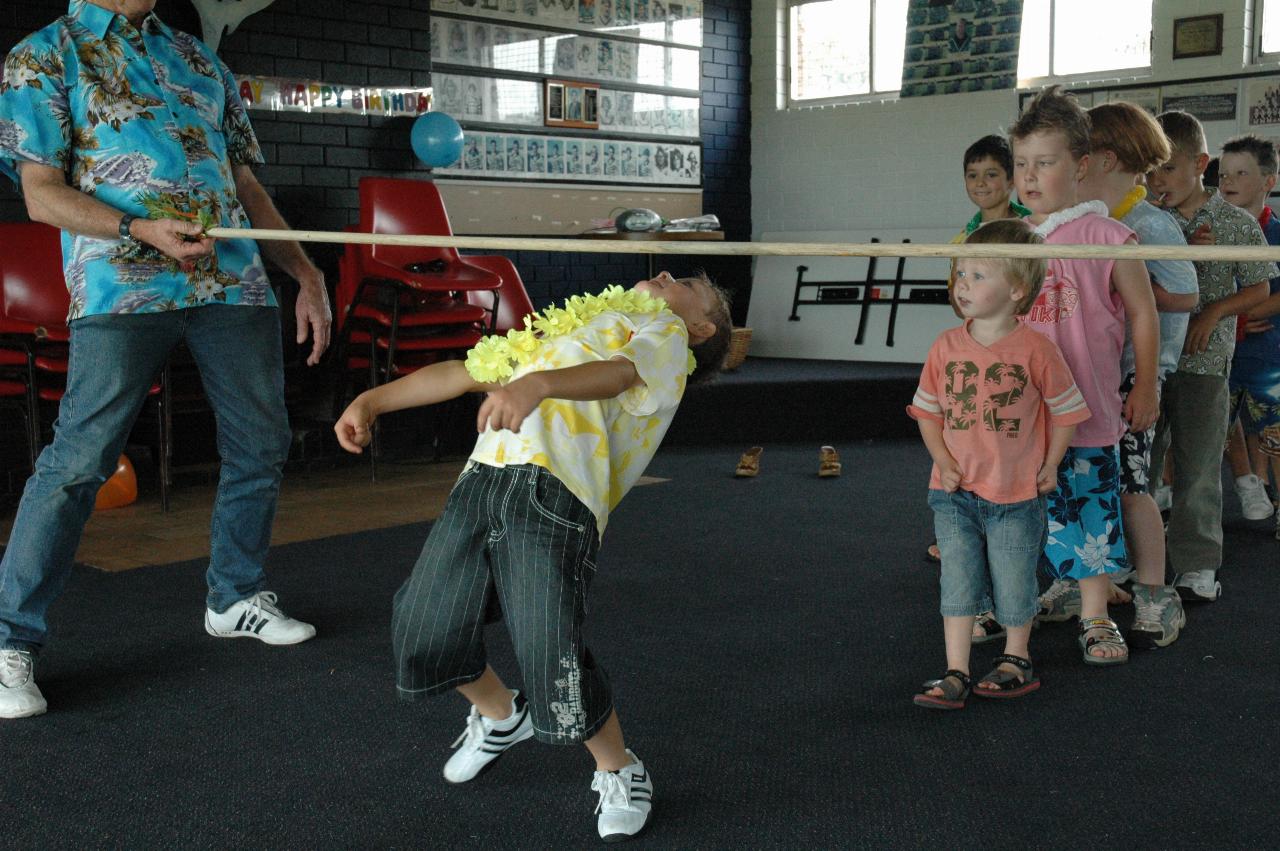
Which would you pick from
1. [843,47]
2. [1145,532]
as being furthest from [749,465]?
[843,47]

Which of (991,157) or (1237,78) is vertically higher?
(1237,78)

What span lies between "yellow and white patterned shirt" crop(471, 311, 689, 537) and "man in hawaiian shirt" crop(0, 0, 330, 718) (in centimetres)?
86

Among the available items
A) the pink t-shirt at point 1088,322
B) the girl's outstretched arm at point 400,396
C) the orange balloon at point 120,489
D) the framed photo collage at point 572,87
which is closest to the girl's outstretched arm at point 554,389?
the girl's outstretched arm at point 400,396

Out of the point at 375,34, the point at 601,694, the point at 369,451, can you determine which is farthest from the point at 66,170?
the point at 375,34

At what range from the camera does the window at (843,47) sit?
8.01 meters

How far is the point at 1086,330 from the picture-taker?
2525 mm

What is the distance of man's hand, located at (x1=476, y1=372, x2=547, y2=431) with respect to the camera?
1.42 metres

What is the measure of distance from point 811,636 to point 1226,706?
0.86m

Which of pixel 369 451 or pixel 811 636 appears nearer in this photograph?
pixel 811 636

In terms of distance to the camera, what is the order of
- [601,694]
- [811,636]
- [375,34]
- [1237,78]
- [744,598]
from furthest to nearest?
1. [1237,78]
2. [375,34]
3. [744,598]
4. [811,636]
5. [601,694]

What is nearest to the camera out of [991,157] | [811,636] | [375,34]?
[811,636]

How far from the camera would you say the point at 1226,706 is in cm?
232

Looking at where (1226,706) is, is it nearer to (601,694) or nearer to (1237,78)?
(601,694)

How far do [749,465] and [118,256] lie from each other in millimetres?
3072
